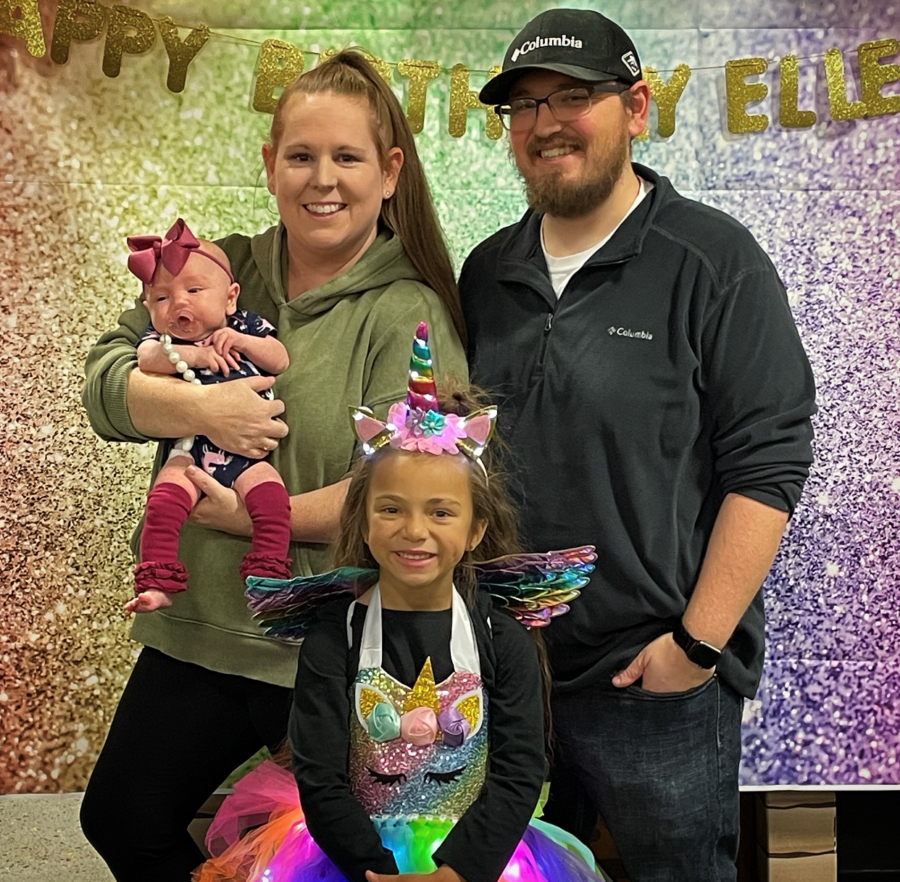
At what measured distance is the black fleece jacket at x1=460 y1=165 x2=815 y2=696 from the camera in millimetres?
1754

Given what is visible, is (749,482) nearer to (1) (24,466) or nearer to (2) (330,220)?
(2) (330,220)

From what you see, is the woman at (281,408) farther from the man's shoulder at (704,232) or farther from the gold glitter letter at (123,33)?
the gold glitter letter at (123,33)

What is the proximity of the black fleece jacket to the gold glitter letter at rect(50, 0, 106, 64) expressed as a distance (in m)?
1.36

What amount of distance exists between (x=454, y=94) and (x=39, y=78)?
98cm

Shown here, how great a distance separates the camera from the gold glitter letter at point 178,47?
2.47 metres

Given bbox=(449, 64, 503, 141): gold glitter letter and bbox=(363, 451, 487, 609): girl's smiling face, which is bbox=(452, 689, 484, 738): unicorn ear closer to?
bbox=(363, 451, 487, 609): girl's smiling face

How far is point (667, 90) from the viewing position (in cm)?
251

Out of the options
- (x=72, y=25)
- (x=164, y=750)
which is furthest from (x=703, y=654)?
(x=72, y=25)

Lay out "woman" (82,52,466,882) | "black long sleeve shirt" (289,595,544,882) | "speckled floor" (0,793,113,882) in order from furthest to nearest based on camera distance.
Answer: "speckled floor" (0,793,113,882)
"woman" (82,52,466,882)
"black long sleeve shirt" (289,595,544,882)

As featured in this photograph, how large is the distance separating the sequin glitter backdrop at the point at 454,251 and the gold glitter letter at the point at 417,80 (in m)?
Result: 0.04

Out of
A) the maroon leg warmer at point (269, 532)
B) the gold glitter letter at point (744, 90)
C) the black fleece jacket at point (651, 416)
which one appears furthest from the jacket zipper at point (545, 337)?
the gold glitter letter at point (744, 90)

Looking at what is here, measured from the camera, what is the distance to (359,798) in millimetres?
1592

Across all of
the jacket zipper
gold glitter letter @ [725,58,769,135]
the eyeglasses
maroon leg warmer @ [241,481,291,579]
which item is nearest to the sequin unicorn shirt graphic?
maroon leg warmer @ [241,481,291,579]

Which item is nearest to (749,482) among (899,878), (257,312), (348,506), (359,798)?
(348,506)
